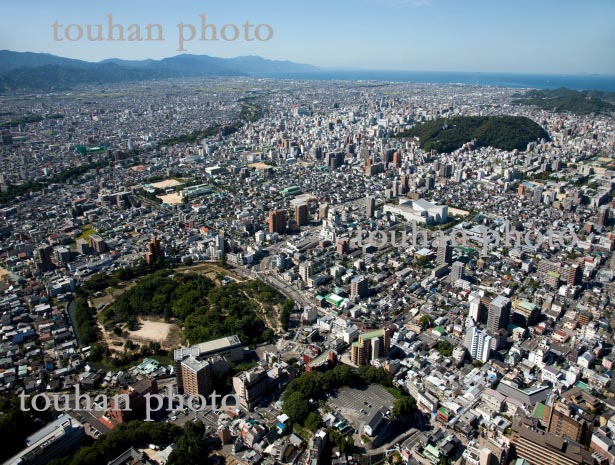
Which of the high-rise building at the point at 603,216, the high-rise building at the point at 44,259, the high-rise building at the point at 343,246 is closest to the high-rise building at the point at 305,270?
the high-rise building at the point at 343,246

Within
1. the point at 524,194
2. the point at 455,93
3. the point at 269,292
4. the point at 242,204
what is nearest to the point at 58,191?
the point at 242,204

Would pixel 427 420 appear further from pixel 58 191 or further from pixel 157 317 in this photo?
pixel 58 191

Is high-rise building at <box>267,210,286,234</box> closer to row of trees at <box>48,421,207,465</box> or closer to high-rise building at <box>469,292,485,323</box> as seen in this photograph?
high-rise building at <box>469,292,485,323</box>

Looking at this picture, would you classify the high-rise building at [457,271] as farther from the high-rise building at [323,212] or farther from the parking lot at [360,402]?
the high-rise building at [323,212]

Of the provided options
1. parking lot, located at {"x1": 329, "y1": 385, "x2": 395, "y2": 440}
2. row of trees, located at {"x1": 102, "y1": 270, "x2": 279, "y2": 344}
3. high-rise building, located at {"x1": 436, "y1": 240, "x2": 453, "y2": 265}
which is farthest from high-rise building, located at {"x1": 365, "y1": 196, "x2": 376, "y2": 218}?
parking lot, located at {"x1": 329, "y1": 385, "x2": 395, "y2": 440}

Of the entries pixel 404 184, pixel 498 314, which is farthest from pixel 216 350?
pixel 404 184

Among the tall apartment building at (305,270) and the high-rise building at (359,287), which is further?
the tall apartment building at (305,270)
